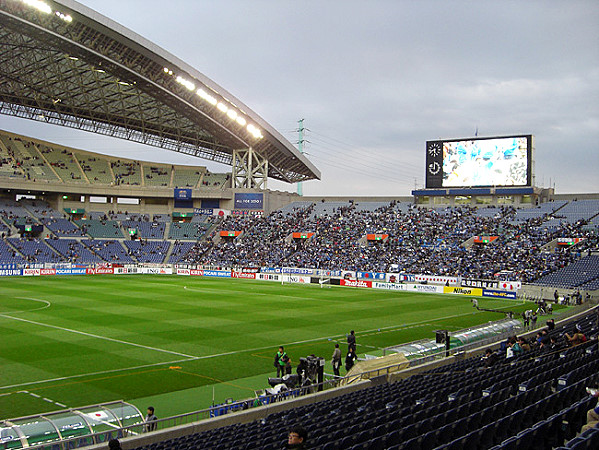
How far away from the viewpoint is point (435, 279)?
65875 millimetres

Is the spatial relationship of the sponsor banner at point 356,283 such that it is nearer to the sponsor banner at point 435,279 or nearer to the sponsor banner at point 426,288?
the sponsor banner at point 426,288

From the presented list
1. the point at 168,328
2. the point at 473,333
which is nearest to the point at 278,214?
the point at 168,328

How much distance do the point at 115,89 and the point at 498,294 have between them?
5632 cm

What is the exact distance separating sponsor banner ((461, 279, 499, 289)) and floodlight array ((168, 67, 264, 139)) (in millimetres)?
40730

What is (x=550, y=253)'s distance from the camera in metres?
66.7

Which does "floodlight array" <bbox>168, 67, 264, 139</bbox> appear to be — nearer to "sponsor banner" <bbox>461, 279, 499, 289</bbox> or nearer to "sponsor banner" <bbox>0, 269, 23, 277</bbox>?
"sponsor banner" <bbox>0, 269, 23, 277</bbox>

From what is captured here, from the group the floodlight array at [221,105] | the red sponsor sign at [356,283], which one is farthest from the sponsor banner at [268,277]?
the floodlight array at [221,105]

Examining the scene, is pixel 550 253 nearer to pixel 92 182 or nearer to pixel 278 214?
pixel 278 214

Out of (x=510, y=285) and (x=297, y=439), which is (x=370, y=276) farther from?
(x=297, y=439)

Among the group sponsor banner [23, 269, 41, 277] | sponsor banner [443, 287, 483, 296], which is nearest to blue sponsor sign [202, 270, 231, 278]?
sponsor banner [23, 269, 41, 277]

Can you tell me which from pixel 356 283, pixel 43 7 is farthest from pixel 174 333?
pixel 356 283

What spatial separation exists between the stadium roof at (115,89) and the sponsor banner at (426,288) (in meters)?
35.6

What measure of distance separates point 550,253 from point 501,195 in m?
18.6

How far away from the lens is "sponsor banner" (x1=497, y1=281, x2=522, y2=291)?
58.4 m
